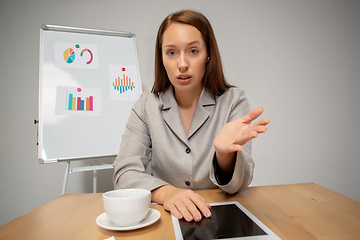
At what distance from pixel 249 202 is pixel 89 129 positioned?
1.18 m

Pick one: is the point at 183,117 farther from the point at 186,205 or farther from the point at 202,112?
the point at 186,205

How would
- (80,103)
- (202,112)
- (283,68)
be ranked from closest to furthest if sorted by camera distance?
(202,112), (80,103), (283,68)

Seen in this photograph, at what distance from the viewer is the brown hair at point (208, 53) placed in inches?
37.2

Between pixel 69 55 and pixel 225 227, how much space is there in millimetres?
1525

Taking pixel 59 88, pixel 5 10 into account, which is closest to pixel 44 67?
pixel 59 88

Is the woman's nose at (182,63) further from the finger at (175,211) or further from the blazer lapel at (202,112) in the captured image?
the finger at (175,211)

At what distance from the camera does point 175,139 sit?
3.15ft

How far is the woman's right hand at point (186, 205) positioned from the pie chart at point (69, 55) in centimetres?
129

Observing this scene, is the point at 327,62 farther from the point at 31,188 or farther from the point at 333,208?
the point at 31,188

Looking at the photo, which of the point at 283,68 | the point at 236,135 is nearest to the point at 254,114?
the point at 236,135

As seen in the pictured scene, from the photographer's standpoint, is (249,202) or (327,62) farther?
(327,62)

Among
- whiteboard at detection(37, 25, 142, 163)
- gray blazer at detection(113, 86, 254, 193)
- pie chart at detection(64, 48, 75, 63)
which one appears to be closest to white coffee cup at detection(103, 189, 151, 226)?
gray blazer at detection(113, 86, 254, 193)

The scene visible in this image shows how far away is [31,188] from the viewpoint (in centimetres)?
197

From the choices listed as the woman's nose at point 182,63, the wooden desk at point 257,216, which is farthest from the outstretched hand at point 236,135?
the woman's nose at point 182,63
